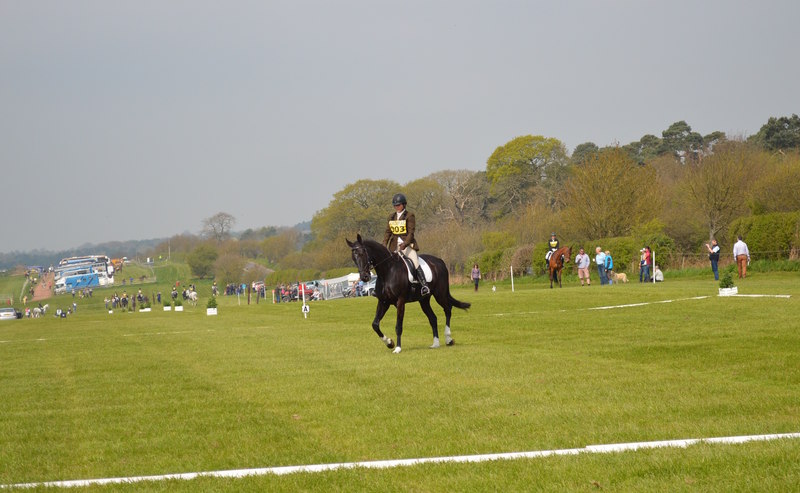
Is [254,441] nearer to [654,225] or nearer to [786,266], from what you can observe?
[786,266]

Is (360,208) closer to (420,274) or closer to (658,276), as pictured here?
(658,276)

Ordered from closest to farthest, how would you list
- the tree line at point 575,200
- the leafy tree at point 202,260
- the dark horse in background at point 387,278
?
the dark horse in background at point 387,278
the tree line at point 575,200
the leafy tree at point 202,260

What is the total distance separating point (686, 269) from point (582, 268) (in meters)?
6.48

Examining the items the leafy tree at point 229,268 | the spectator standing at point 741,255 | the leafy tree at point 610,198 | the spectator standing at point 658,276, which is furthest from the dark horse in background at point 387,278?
the leafy tree at point 229,268

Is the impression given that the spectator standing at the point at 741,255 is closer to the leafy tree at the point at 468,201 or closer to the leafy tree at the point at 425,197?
the leafy tree at the point at 468,201

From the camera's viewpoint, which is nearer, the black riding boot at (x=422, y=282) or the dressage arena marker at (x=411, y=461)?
the dressage arena marker at (x=411, y=461)

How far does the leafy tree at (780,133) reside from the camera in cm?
8994

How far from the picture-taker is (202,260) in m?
159

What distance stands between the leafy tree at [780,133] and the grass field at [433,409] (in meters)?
78.1

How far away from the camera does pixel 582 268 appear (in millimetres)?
47312

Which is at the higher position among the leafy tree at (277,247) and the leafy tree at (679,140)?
the leafy tree at (679,140)

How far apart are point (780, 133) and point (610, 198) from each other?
3679 cm

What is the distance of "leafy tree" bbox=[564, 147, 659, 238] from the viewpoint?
63781mm

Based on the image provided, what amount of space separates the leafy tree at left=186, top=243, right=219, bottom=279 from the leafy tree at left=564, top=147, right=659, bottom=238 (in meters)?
105
